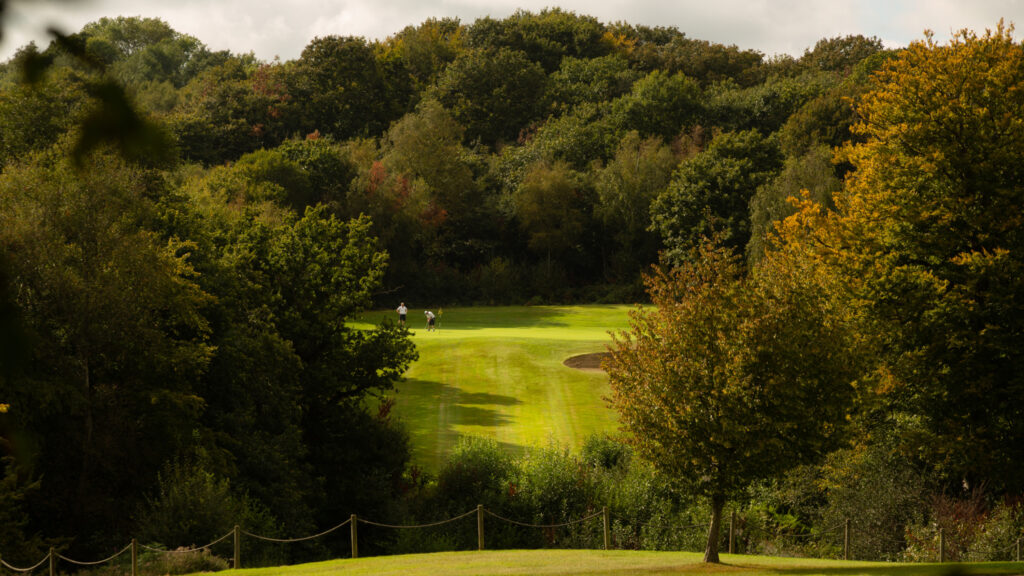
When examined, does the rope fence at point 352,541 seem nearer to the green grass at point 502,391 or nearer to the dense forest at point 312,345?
the dense forest at point 312,345

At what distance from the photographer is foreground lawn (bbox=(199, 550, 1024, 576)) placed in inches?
627

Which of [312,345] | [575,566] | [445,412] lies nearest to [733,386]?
[575,566]

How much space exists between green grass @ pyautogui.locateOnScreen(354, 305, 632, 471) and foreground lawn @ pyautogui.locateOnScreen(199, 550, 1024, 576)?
1130 cm

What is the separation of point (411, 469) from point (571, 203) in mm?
44019

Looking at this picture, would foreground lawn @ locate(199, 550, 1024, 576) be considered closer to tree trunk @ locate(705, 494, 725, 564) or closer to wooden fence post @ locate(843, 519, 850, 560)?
tree trunk @ locate(705, 494, 725, 564)

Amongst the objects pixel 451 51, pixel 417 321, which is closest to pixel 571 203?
pixel 417 321

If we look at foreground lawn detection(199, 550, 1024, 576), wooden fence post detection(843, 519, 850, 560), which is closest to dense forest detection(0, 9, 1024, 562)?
wooden fence post detection(843, 519, 850, 560)

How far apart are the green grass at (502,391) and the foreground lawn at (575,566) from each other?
11.3m

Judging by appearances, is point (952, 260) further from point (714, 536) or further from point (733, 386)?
point (714, 536)

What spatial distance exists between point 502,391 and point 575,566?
22.6 m

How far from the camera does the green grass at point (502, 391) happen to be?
33.6 meters

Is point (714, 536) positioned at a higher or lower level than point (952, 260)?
lower

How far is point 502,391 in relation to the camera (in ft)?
130

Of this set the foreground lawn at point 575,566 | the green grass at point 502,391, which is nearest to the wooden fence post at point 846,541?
the foreground lawn at point 575,566
